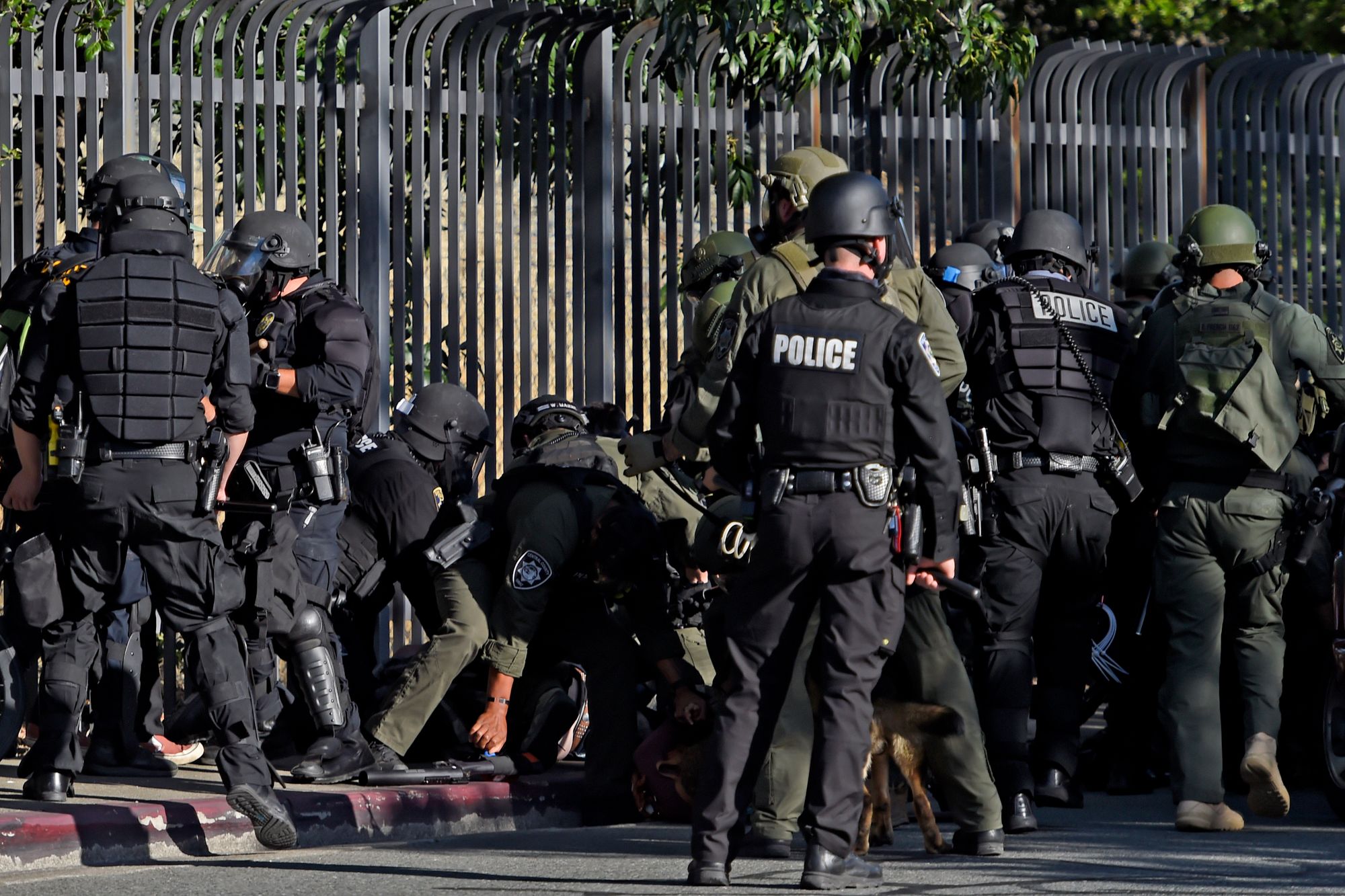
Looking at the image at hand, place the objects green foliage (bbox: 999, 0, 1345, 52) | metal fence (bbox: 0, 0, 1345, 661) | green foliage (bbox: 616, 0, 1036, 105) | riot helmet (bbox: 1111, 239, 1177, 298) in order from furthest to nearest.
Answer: green foliage (bbox: 999, 0, 1345, 52) → green foliage (bbox: 616, 0, 1036, 105) → riot helmet (bbox: 1111, 239, 1177, 298) → metal fence (bbox: 0, 0, 1345, 661)

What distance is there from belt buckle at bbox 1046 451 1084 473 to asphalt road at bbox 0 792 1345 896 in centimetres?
118

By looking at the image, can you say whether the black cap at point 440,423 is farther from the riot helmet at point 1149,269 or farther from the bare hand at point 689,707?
the riot helmet at point 1149,269

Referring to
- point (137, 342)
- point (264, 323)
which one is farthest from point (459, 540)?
point (137, 342)

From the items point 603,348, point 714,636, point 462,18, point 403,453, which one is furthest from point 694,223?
point 714,636

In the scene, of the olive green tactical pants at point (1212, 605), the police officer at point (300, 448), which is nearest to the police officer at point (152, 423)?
the police officer at point (300, 448)

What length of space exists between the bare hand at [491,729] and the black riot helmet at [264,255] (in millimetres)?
1776

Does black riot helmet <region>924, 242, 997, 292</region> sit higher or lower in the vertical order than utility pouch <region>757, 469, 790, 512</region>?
higher

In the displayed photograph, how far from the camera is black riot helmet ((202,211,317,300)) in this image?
25.2 feet

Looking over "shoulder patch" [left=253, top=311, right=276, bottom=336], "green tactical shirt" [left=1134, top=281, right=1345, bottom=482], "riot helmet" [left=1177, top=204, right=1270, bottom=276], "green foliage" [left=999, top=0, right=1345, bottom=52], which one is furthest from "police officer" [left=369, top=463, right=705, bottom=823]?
"green foliage" [left=999, top=0, right=1345, bottom=52]

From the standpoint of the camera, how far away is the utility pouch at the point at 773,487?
573 centimetres

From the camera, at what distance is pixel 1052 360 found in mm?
7035

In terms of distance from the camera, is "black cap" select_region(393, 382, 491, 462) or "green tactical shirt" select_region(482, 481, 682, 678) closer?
"green tactical shirt" select_region(482, 481, 682, 678)

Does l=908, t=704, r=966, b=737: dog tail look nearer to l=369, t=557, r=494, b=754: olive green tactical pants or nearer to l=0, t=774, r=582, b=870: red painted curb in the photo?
l=0, t=774, r=582, b=870: red painted curb

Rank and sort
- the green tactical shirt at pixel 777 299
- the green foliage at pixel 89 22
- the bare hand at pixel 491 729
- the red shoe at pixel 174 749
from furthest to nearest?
1. the green foliage at pixel 89 22
2. the red shoe at pixel 174 749
3. the bare hand at pixel 491 729
4. the green tactical shirt at pixel 777 299
